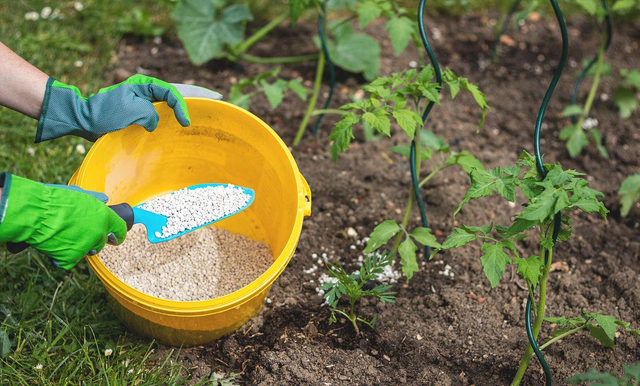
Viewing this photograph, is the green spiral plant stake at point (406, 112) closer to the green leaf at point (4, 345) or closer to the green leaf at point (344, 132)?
the green leaf at point (344, 132)

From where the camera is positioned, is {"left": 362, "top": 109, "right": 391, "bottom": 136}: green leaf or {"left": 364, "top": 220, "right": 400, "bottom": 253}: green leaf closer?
{"left": 362, "top": 109, "right": 391, "bottom": 136}: green leaf

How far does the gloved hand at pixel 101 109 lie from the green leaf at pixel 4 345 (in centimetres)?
58

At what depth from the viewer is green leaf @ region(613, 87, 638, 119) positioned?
2758mm

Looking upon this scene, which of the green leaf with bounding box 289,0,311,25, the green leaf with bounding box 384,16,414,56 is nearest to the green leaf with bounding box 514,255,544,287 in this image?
the green leaf with bounding box 384,16,414,56

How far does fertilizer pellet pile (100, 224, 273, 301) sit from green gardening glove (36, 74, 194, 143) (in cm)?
42

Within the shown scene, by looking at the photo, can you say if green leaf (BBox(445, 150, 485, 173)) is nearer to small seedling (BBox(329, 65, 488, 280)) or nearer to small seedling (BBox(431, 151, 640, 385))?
small seedling (BBox(329, 65, 488, 280))

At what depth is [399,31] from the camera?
85.4 inches

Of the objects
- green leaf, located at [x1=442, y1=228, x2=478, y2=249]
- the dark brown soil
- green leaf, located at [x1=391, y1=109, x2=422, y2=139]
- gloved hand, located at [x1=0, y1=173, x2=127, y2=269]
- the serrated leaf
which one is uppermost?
green leaf, located at [x1=391, y1=109, x2=422, y2=139]

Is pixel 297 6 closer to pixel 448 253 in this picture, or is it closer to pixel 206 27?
pixel 206 27

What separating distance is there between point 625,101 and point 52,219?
8.17 feet

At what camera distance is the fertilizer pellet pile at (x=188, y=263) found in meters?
1.94

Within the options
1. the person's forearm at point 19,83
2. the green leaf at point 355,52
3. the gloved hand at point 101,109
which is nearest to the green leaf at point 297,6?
the green leaf at point 355,52

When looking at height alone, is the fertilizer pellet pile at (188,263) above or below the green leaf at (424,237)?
below

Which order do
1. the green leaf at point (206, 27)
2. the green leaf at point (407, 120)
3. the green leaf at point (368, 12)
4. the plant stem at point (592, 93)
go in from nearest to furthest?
1. the green leaf at point (407, 120)
2. the green leaf at point (368, 12)
3. the plant stem at point (592, 93)
4. the green leaf at point (206, 27)
